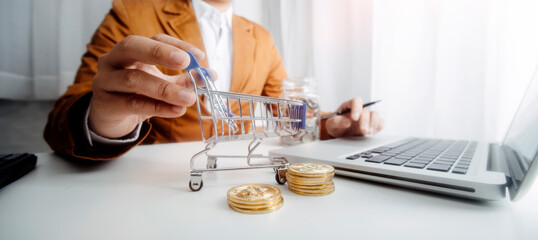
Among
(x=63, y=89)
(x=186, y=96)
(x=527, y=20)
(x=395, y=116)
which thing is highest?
(x=527, y=20)

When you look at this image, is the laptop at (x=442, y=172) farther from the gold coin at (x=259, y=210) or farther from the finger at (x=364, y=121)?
the finger at (x=364, y=121)

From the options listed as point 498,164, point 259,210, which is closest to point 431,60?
point 498,164

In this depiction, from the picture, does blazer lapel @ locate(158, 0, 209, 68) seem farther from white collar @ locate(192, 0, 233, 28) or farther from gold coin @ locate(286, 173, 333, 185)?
gold coin @ locate(286, 173, 333, 185)

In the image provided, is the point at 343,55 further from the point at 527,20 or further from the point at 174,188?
the point at 174,188

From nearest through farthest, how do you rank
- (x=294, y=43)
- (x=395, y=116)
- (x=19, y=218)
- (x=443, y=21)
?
1. (x=19, y=218)
2. (x=443, y=21)
3. (x=395, y=116)
4. (x=294, y=43)

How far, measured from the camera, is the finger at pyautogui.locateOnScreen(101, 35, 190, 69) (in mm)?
348

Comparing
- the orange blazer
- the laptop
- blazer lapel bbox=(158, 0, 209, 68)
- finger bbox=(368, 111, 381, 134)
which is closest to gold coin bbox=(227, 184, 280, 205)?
the laptop

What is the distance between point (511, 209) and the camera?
0.32 metres

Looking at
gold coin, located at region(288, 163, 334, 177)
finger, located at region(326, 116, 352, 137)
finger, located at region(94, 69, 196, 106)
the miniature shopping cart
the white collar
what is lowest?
finger, located at region(326, 116, 352, 137)

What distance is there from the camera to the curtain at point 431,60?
38.9 inches

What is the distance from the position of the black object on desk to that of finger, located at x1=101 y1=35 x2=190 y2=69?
0.81 feet

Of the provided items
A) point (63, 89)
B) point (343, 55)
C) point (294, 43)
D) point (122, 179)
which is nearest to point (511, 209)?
point (122, 179)

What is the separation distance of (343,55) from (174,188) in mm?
1410

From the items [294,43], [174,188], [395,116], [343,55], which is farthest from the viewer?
[294,43]
